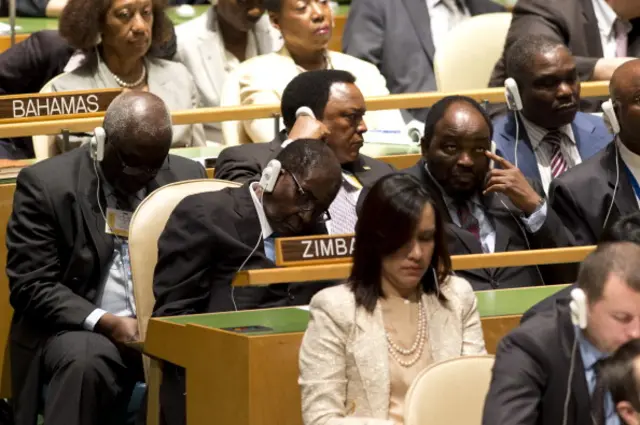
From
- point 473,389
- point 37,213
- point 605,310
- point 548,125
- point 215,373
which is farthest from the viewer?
point 548,125

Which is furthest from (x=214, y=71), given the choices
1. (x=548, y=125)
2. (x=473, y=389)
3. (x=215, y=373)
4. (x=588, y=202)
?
(x=473, y=389)

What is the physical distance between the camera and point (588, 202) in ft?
13.5

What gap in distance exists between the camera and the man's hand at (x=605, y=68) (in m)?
4.89

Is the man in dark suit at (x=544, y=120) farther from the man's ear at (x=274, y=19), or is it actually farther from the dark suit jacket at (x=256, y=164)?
the man's ear at (x=274, y=19)

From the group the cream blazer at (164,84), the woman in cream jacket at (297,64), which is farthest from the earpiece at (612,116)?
the cream blazer at (164,84)

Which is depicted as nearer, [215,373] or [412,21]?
[215,373]

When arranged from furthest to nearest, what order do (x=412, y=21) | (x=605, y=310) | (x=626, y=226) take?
1. (x=412, y=21)
2. (x=626, y=226)
3. (x=605, y=310)

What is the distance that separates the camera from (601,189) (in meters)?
4.12

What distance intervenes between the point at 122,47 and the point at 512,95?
1181 mm

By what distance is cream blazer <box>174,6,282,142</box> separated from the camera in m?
5.18

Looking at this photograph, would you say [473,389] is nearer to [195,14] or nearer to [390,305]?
[390,305]

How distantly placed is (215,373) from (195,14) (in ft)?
9.82

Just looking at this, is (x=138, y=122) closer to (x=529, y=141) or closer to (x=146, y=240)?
(x=146, y=240)

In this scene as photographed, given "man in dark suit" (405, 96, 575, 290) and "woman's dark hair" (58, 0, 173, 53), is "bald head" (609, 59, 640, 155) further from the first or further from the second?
"woman's dark hair" (58, 0, 173, 53)
